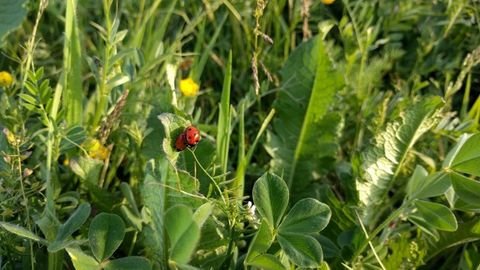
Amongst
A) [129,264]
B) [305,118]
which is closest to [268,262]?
[129,264]

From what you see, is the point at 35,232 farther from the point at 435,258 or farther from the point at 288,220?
the point at 435,258

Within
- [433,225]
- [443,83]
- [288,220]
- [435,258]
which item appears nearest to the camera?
[288,220]

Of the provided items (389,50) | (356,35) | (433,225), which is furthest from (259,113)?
(433,225)

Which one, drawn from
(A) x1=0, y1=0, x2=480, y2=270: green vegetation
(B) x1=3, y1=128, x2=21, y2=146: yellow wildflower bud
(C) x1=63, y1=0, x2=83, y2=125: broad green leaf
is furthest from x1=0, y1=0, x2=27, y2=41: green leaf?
(B) x1=3, y1=128, x2=21, y2=146: yellow wildflower bud

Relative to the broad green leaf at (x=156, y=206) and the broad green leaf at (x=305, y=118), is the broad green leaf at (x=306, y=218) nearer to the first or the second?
the broad green leaf at (x=156, y=206)

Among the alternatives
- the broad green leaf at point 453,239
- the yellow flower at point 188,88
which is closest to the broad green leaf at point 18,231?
the yellow flower at point 188,88

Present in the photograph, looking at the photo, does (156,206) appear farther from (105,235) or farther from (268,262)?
(268,262)
